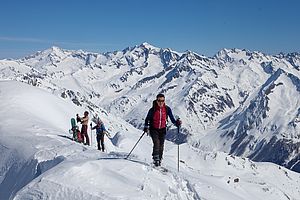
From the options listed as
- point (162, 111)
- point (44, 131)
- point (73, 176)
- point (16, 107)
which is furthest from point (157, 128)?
point (16, 107)

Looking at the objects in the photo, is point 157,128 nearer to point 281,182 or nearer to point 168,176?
point 168,176

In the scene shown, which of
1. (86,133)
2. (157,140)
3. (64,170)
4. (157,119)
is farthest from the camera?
(86,133)

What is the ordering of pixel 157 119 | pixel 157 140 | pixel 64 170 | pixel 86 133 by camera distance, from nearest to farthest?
pixel 64 170 → pixel 157 119 → pixel 157 140 → pixel 86 133

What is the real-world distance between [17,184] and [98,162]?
558cm

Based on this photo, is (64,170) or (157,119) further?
(157,119)

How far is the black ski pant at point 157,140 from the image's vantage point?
54.0ft

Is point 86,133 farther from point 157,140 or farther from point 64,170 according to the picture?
point 64,170

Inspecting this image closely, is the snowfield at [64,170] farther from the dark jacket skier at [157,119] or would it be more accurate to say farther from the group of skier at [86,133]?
the group of skier at [86,133]

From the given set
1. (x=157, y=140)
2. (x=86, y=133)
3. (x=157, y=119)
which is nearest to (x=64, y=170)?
A: (x=157, y=119)

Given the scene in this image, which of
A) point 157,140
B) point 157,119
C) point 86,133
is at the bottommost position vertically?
point 86,133

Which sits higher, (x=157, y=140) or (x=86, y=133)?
(x=157, y=140)

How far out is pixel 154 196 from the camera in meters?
13.2

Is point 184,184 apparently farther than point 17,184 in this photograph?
No

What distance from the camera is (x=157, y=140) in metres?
16.7
